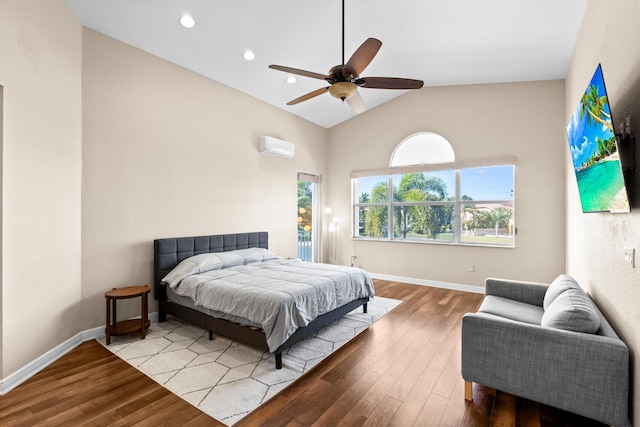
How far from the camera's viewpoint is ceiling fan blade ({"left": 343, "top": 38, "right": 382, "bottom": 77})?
94.7 inches

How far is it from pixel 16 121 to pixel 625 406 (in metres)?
4.67

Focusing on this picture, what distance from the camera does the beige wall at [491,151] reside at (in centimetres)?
470

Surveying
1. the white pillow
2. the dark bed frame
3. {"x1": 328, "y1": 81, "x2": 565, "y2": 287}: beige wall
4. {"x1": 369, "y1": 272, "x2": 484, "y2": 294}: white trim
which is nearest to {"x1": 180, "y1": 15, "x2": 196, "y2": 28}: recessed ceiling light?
the dark bed frame

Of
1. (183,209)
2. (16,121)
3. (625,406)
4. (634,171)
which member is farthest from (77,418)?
(634,171)

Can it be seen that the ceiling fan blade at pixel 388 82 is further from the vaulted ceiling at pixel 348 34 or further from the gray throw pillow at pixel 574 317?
the gray throw pillow at pixel 574 317

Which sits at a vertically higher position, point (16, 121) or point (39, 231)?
point (16, 121)

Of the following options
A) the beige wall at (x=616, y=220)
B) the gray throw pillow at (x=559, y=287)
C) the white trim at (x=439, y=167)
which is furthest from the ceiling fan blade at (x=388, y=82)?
the white trim at (x=439, y=167)

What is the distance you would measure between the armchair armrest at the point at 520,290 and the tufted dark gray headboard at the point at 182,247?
3.53 meters

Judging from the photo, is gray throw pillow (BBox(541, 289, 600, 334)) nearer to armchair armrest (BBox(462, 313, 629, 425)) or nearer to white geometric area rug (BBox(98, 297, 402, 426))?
armchair armrest (BBox(462, 313, 629, 425))

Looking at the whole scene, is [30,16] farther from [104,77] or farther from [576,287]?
[576,287]

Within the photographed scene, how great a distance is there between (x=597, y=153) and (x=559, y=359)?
130 centimetres

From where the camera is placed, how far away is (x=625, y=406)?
174cm

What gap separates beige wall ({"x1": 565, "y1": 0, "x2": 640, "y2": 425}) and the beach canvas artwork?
0.10 m

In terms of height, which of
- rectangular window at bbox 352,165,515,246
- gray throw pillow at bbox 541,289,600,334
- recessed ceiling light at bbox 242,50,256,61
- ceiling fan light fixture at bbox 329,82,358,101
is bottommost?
gray throw pillow at bbox 541,289,600,334
